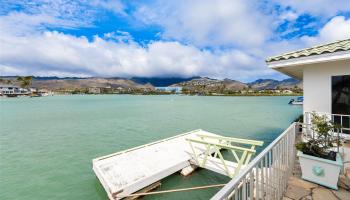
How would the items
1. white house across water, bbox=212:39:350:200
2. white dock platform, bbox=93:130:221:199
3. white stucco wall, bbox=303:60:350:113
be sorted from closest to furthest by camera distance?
1. white house across water, bbox=212:39:350:200
2. white stucco wall, bbox=303:60:350:113
3. white dock platform, bbox=93:130:221:199

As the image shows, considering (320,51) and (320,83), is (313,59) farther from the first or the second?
(320,83)

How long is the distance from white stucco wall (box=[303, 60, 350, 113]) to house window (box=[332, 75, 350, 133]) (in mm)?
95

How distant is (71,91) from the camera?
145250 millimetres

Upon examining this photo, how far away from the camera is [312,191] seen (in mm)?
3014

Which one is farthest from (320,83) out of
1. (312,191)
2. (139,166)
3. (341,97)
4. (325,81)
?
(139,166)

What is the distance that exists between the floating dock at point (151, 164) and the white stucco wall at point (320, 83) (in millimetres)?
1991

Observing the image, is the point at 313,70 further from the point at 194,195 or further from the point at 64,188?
the point at 64,188

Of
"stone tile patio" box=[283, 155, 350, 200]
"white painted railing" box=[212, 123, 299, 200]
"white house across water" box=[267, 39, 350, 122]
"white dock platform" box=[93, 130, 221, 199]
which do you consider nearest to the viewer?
"white painted railing" box=[212, 123, 299, 200]

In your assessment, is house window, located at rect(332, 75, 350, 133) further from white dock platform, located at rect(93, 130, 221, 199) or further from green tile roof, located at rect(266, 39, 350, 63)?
white dock platform, located at rect(93, 130, 221, 199)

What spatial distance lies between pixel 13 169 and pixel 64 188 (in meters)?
3.93

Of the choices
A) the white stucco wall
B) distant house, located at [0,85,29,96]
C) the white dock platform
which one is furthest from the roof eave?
distant house, located at [0,85,29,96]

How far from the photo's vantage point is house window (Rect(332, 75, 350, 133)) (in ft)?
15.7

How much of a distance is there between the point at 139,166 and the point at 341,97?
6.46 m

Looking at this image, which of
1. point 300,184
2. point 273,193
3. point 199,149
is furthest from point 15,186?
point 300,184
